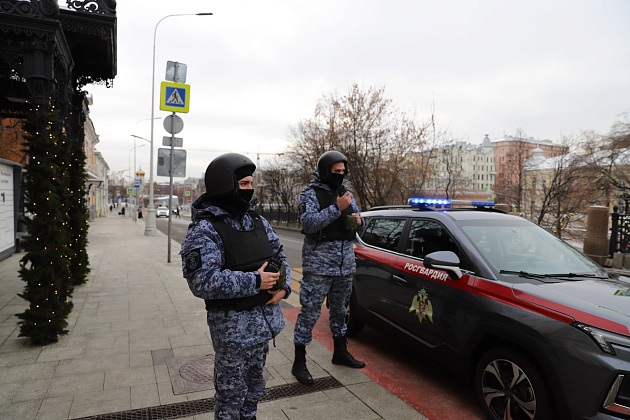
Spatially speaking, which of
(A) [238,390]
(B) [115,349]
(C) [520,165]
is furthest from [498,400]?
(C) [520,165]

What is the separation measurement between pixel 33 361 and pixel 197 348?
1586mm

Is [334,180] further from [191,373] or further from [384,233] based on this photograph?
[191,373]

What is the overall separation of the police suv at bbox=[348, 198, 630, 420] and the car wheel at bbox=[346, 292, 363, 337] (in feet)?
0.09

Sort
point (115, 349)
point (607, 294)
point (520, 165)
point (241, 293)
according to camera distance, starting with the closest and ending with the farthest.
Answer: point (241, 293) → point (607, 294) → point (115, 349) → point (520, 165)

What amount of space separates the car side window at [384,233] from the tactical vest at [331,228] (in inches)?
28.2

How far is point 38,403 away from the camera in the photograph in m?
3.17

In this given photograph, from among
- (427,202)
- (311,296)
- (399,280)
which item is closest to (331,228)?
(311,296)

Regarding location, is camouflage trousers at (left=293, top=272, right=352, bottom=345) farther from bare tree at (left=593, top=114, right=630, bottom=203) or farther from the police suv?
bare tree at (left=593, top=114, right=630, bottom=203)

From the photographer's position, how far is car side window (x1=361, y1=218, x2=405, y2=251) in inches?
171

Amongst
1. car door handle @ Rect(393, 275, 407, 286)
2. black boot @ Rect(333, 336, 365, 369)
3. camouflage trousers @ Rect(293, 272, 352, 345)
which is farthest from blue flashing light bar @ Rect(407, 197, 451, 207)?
black boot @ Rect(333, 336, 365, 369)

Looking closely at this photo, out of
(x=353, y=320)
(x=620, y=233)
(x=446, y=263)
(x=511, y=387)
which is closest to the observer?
(x=511, y=387)

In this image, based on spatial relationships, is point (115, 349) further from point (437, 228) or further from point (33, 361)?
point (437, 228)

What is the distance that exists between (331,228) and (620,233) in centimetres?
1053

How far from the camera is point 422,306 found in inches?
141
